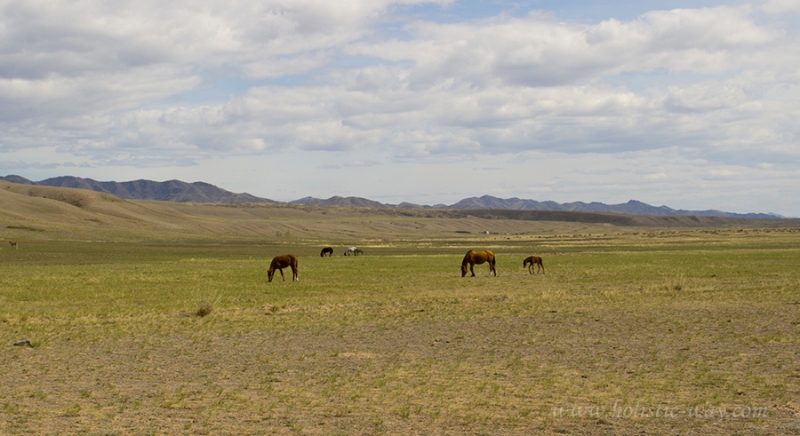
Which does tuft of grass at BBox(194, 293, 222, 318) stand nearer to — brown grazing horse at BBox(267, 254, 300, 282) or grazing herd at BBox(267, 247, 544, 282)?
grazing herd at BBox(267, 247, 544, 282)

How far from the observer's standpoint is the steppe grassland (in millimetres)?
8664

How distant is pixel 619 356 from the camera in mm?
12914

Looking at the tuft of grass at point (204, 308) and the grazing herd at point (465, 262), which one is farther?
the grazing herd at point (465, 262)

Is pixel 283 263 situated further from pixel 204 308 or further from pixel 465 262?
pixel 204 308

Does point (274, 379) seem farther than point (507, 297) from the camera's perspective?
No

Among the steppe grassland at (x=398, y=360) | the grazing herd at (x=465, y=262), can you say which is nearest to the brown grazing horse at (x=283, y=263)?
the grazing herd at (x=465, y=262)

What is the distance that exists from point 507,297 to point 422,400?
14.8 m

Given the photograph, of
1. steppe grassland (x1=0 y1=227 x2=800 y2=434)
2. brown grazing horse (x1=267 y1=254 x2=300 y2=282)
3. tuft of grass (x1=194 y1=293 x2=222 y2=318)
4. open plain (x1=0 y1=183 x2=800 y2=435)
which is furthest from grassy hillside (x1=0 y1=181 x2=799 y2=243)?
steppe grassland (x1=0 y1=227 x2=800 y2=434)

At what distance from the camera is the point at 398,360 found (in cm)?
1280

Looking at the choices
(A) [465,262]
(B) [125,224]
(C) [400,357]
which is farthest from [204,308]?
(B) [125,224]

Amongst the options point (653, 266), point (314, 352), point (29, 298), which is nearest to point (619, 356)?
point (314, 352)

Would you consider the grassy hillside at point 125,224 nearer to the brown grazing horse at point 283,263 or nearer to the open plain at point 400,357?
the brown grazing horse at point 283,263

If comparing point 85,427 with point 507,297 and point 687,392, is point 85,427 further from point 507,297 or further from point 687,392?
point 507,297

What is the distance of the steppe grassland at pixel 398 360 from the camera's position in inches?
341
